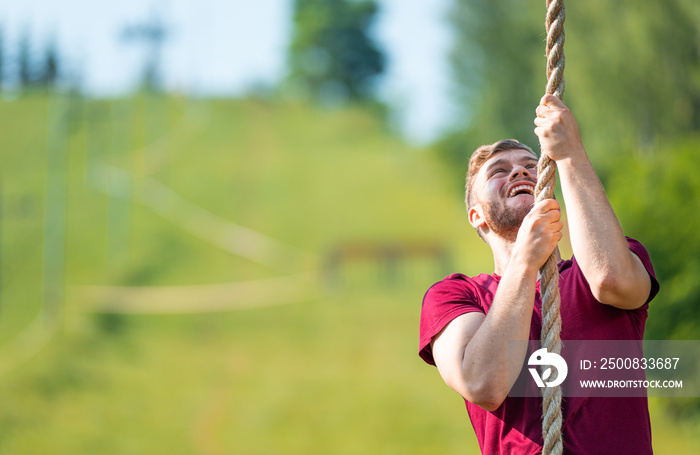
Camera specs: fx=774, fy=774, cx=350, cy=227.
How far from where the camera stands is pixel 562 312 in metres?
2.01

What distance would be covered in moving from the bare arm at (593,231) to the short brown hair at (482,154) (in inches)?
11.2

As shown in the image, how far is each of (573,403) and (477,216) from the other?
0.61 meters

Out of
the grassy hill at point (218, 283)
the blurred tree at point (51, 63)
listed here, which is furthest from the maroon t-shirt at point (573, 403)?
the blurred tree at point (51, 63)

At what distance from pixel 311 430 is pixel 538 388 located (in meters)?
18.6

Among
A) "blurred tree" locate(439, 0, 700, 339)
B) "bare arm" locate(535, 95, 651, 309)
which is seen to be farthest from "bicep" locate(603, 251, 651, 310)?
"blurred tree" locate(439, 0, 700, 339)

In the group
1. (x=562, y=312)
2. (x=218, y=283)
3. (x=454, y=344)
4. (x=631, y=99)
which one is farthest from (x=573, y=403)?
(x=218, y=283)

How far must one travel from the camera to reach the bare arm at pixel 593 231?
1859mm

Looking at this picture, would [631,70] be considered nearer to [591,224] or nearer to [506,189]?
[506,189]

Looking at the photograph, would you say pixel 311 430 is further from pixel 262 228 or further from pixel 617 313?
pixel 617 313

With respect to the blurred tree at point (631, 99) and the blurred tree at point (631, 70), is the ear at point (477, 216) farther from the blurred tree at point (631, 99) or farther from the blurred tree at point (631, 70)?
the blurred tree at point (631, 70)

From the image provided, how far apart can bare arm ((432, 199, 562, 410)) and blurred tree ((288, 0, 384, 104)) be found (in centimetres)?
5408

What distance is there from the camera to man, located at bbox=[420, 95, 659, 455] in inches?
72.8

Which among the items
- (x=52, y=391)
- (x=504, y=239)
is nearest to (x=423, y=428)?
(x=52, y=391)

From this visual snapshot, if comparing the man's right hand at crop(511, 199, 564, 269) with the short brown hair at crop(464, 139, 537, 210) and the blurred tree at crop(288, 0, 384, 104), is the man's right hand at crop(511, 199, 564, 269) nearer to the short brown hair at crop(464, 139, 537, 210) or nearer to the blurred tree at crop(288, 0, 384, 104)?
the short brown hair at crop(464, 139, 537, 210)
